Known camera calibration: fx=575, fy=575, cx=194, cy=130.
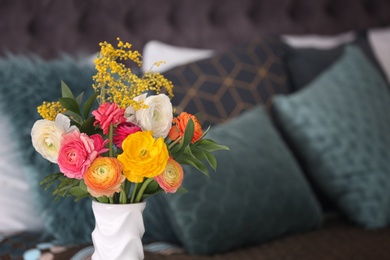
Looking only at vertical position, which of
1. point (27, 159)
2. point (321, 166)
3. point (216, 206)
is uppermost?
point (27, 159)

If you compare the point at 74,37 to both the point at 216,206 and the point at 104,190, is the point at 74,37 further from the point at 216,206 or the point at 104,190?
the point at 104,190

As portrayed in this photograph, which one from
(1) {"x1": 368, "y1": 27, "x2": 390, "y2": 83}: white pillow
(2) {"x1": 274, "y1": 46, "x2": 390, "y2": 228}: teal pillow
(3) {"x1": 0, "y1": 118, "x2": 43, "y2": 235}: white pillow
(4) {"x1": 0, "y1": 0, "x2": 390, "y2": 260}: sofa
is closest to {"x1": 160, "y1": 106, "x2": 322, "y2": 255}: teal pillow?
(4) {"x1": 0, "y1": 0, "x2": 390, "y2": 260}: sofa

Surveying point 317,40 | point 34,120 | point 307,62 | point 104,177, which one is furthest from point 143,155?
point 317,40

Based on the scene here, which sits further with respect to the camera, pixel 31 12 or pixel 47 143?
pixel 31 12

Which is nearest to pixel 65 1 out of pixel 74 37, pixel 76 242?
pixel 74 37

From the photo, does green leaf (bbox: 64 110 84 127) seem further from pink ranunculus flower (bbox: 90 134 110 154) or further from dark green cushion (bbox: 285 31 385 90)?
dark green cushion (bbox: 285 31 385 90)

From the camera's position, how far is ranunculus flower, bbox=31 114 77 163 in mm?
778

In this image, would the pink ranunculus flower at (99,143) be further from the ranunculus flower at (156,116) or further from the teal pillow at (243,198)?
the teal pillow at (243,198)

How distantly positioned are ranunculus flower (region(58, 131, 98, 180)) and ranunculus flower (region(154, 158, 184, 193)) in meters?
0.10

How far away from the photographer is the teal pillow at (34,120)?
3.96ft

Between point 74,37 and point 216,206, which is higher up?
point 74,37

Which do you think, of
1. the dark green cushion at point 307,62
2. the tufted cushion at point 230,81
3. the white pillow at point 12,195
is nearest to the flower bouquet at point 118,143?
the white pillow at point 12,195

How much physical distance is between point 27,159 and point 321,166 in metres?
0.79

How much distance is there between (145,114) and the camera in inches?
31.7
